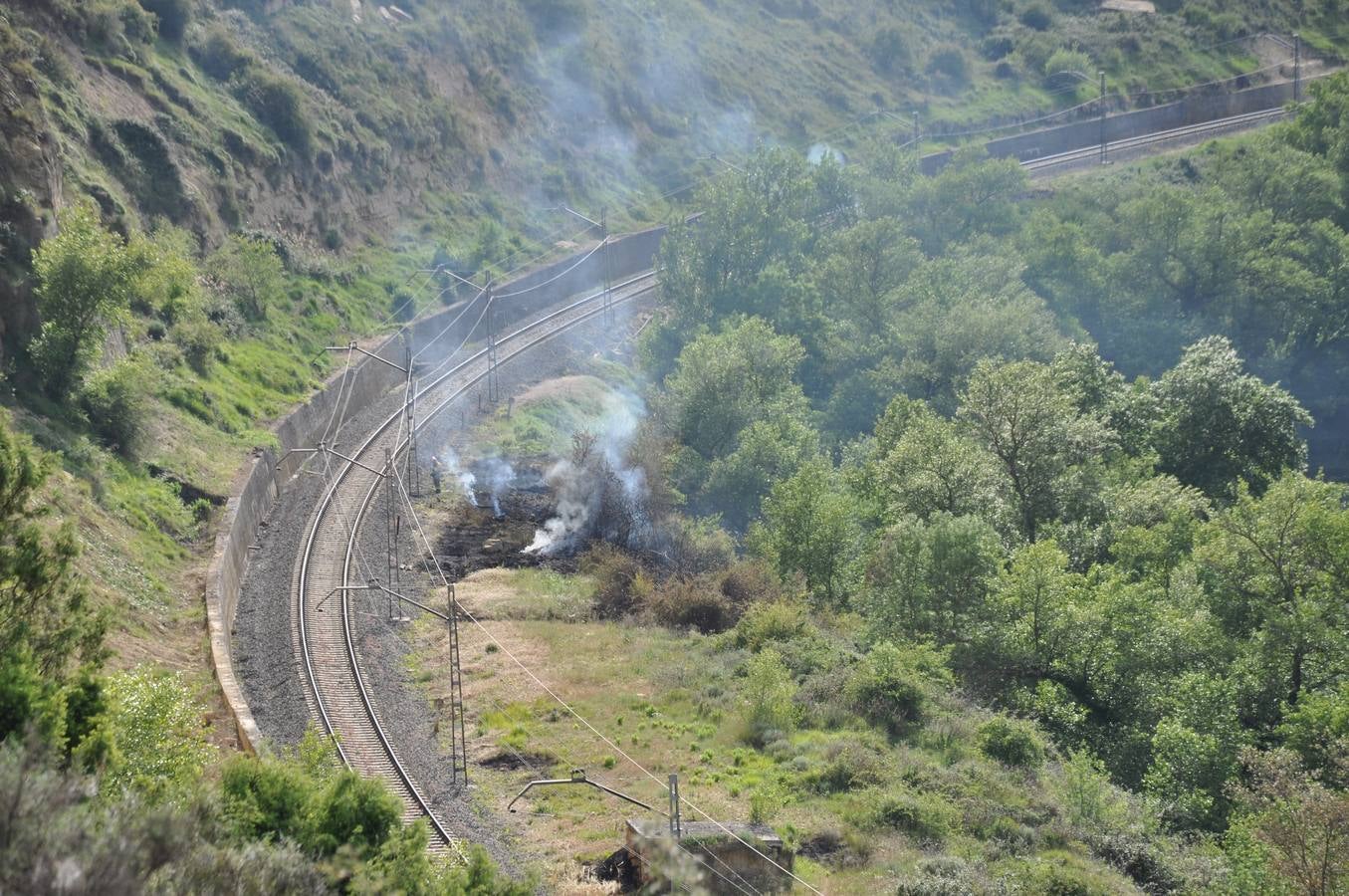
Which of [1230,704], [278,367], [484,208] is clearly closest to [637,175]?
[484,208]

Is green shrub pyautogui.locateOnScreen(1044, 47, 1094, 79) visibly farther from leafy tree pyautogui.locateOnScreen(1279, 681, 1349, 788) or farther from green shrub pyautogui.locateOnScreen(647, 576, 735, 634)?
leafy tree pyautogui.locateOnScreen(1279, 681, 1349, 788)

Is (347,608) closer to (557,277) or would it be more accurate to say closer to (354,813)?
(354,813)

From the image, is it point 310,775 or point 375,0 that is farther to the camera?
point 375,0

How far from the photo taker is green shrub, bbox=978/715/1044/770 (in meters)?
29.6

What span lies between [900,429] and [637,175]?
43.3 meters

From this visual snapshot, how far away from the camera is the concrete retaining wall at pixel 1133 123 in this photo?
99.4 m

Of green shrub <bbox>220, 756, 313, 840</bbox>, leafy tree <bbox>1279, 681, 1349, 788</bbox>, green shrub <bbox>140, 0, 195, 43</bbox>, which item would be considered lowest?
leafy tree <bbox>1279, 681, 1349, 788</bbox>

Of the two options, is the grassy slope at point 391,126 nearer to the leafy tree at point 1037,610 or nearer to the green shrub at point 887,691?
the green shrub at point 887,691

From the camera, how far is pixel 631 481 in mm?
46344

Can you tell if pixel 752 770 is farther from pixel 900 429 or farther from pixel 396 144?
pixel 396 144

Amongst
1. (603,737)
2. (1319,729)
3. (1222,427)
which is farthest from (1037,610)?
(1222,427)

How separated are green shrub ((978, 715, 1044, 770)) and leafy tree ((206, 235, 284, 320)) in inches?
1253

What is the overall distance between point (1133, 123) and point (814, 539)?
248 ft

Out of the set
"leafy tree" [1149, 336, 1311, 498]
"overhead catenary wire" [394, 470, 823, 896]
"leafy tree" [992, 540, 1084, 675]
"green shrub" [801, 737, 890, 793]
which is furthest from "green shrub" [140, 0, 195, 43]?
"green shrub" [801, 737, 890, 793]
